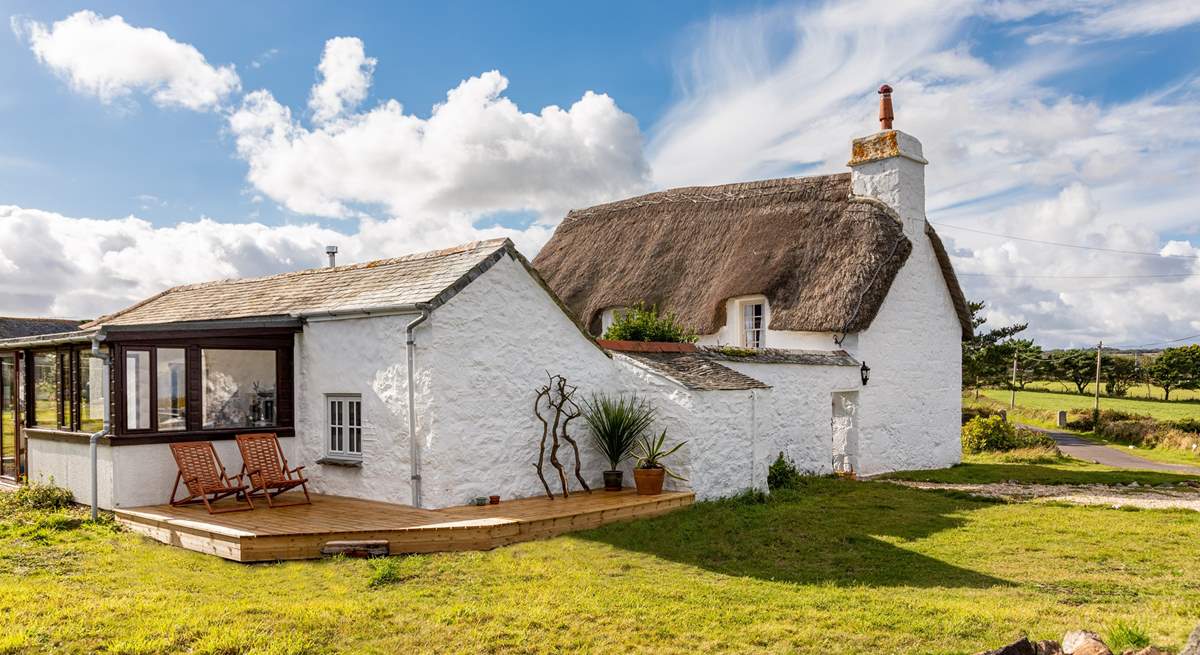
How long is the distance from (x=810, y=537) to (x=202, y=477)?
742 cm

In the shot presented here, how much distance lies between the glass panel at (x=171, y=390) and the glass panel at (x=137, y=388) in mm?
137

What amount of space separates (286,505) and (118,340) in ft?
9.68

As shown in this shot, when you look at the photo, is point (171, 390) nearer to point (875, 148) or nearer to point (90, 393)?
point (90, 393)

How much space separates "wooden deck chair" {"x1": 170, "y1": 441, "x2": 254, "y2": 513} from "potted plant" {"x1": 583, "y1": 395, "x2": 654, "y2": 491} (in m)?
4.57

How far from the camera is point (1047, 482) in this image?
15672 mm

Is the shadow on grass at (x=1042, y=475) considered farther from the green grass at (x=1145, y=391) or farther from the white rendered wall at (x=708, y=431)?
the green grass at (x=1145, y=391)

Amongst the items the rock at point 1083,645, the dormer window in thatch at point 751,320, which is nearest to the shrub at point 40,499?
the rock at point 1083,645

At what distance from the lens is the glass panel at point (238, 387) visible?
36.9 ft

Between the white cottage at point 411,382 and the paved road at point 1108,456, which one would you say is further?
the paved road at point 1108,456

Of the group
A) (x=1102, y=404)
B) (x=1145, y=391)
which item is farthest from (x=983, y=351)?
(x=1145, y=391)

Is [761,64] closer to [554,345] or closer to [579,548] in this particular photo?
[554,345]

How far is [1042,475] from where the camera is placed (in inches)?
656

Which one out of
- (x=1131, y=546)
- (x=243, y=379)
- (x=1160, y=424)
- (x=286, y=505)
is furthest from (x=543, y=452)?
(x=1160, y=424)

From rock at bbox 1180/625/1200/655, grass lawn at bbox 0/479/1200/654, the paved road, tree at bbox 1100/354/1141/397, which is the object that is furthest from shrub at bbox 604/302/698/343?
tree at bbox 1100/354/1141/397
